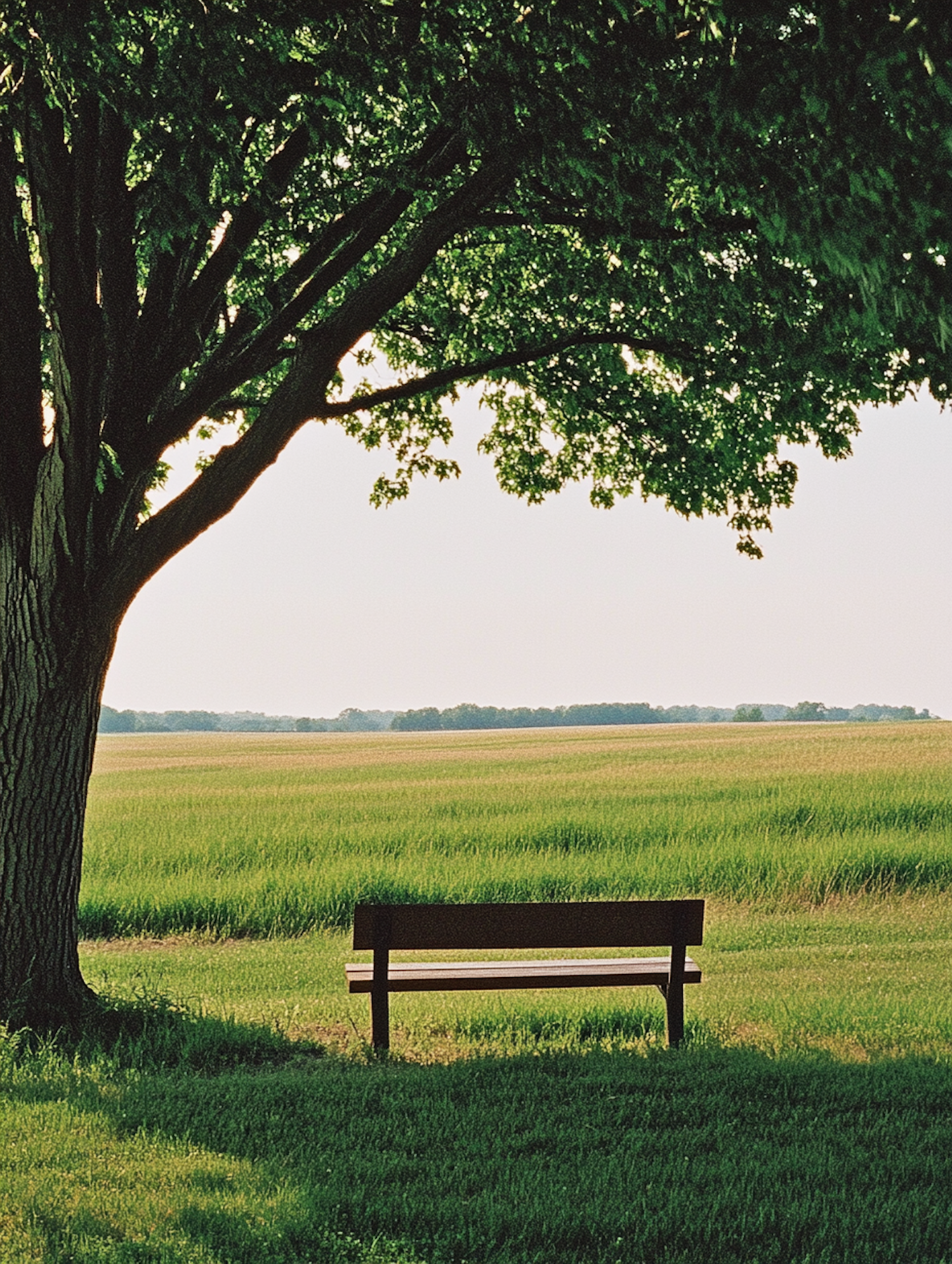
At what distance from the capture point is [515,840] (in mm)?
17516

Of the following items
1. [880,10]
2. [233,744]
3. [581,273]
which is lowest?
[233,744]

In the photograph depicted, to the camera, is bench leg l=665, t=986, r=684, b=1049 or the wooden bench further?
bench leg l=665, t=986, r=684, b=1049

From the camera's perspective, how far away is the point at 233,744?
6525 centimetres

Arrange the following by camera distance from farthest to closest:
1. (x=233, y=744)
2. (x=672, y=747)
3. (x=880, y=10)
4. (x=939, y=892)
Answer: (x=233, y=744), (x=672, y=747), (x=939, y=892), (x=880, y=10)

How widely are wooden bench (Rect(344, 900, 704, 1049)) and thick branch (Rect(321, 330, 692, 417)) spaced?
4016 mm

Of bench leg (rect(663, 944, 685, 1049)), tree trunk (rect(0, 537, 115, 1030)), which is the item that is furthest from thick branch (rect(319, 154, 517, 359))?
bench leg (rect(663, 944, 685, 1049))

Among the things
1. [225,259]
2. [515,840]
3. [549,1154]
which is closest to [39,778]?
[225,259]

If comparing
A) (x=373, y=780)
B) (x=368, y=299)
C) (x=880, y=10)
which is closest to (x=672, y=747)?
(x=373, y=780)

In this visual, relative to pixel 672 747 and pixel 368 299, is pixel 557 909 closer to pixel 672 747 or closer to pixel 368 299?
pixel 368 299

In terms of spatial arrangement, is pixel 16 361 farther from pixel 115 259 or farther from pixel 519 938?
pixel 519 938

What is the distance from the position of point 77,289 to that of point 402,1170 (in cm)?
588

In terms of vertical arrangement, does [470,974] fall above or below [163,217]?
below

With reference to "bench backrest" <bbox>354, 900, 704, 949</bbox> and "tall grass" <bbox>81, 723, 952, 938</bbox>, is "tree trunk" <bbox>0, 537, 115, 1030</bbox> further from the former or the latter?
"tall grass" <bbox>81, 723, 952, 938</bbox>

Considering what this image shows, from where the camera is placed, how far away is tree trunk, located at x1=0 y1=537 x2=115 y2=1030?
299 inches
